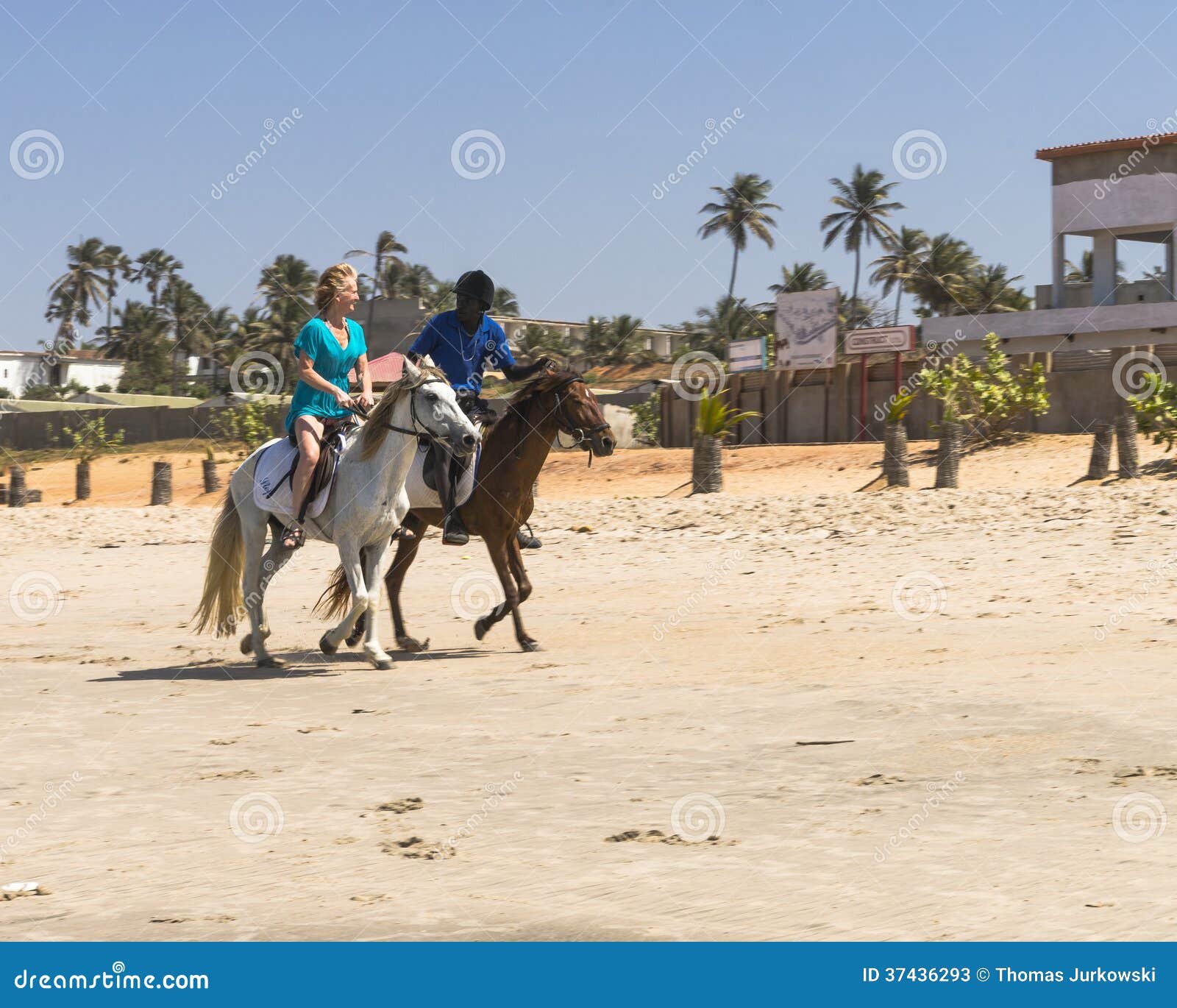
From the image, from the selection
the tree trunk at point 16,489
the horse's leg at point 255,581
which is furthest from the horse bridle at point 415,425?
the tree trunk at point 16,489

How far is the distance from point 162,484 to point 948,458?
16.3 metres

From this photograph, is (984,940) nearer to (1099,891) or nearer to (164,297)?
(1099,891)

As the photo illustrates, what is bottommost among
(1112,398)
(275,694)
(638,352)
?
(275,694)

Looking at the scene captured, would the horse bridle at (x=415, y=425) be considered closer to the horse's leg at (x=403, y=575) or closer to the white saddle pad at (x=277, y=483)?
the white saddle pad at (x=277, y=483)

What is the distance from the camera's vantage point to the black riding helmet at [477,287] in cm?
1101

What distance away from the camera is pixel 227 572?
1082 cm

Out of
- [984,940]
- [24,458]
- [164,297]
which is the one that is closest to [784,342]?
[24,458]

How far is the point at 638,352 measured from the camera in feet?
299

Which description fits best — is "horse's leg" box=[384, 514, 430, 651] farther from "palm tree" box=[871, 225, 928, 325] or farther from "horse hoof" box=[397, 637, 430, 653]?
"palm tree" box=[871, 225, 928, 325]

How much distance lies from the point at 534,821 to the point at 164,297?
3989 inches

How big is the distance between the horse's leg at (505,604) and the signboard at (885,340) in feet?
84.6

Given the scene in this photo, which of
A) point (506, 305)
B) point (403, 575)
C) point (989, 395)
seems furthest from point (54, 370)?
point (403, 575)

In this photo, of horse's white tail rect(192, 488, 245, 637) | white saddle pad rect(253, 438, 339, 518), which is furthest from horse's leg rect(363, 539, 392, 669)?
horse's white tail rect(192, 488, 245, 637)

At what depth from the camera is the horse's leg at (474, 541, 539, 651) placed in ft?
35.7
